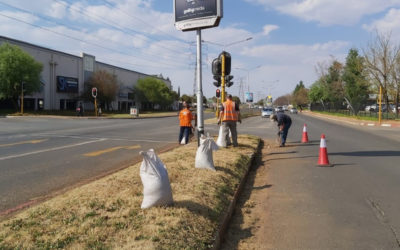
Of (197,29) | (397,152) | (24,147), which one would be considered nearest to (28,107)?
(24,147)

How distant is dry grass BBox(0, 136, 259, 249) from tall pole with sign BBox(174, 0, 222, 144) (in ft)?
13.2

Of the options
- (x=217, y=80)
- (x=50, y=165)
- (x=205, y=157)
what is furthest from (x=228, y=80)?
(x=50, y=165)

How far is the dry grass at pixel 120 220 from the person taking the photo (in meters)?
3.32

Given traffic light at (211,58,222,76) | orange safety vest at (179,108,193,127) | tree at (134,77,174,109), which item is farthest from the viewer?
tree at (134,77,174,109)

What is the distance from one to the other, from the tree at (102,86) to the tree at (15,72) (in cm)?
1233

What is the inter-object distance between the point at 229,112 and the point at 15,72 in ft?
113

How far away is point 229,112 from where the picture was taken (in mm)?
10422

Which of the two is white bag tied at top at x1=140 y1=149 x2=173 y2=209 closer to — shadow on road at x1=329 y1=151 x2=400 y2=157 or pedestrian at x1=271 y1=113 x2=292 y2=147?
shadow on road at x1=329 y1=151 x2=400 y2=157

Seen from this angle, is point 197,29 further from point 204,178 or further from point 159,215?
point 159,215

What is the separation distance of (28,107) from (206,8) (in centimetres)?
4070

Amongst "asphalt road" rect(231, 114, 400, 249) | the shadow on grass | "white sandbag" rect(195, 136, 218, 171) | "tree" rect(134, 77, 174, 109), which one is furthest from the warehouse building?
"asphalt road" rect(231, 114, 400, 249)

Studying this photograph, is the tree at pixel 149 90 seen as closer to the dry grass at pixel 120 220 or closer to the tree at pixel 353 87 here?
the tree at pixel 353 87

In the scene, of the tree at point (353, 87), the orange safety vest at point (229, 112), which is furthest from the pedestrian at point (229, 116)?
the tree at point (353, 87)

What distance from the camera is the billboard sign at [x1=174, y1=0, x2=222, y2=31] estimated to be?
927 cm
